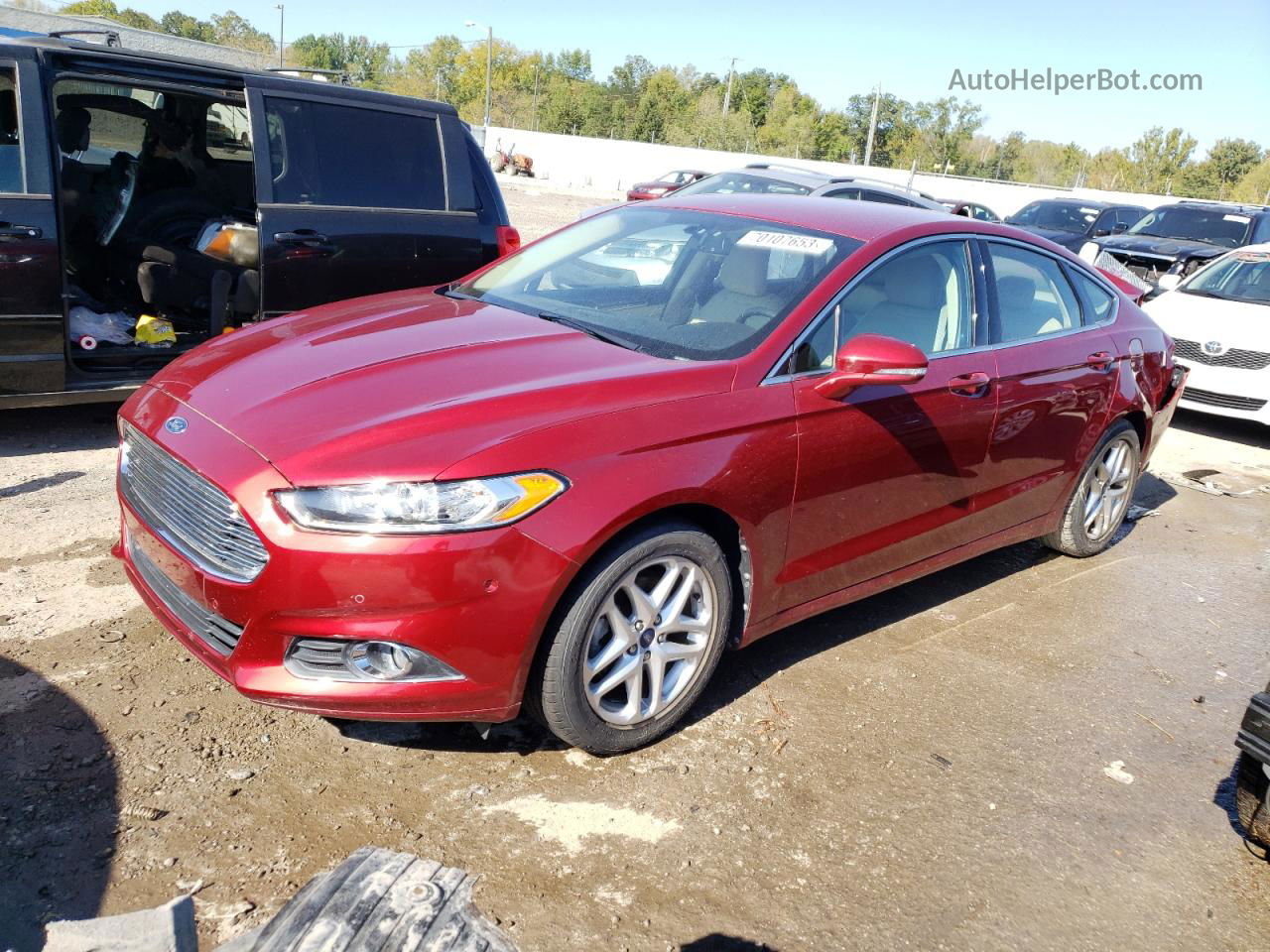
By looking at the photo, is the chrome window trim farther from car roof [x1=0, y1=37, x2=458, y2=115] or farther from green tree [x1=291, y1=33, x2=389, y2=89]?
green tree [x1=291, y1=33, x2=389, y2=89]

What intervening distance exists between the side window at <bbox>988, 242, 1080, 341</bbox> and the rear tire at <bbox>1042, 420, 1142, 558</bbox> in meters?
0.72

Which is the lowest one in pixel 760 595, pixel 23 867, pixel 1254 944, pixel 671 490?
pixel 1254 944

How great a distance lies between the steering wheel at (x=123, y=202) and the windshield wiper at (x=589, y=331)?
4.02 metres

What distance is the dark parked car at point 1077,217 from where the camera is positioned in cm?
1675

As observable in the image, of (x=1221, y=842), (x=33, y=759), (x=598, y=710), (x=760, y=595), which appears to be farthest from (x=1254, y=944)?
(x=33, y=759)

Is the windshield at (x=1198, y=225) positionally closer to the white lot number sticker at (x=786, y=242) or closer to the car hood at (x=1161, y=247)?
the car hood at (x=1161, y=247)

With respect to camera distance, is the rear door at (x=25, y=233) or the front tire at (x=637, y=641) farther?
the rear door at (x=25, y=233)

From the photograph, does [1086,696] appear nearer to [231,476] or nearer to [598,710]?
[598,710]

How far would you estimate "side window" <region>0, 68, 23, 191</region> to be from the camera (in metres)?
5.02

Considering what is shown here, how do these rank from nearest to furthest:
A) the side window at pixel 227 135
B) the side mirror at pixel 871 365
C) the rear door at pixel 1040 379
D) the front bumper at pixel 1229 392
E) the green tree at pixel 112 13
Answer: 1. the side mirror at pixel 871 365
2. the rear door at pixel 1040 379
3. the side window at pixel 227 135
4. the front bumper at pixel 1229 392
5. the green tree at pixel 112 13

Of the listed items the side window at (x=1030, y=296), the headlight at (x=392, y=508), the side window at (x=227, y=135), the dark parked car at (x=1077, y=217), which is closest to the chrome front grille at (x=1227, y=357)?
the side window at (x=1030, y=296)

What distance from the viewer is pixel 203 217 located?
678 cm

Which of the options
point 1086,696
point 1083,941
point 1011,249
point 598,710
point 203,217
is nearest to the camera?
point 1083,941

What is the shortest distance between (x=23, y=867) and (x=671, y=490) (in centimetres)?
191
